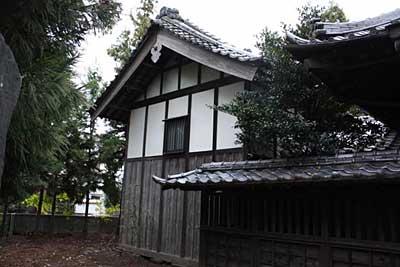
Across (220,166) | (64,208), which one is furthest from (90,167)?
(220,166)

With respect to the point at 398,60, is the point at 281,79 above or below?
above

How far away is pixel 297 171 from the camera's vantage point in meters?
4.82

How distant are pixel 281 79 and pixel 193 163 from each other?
3.74 meters

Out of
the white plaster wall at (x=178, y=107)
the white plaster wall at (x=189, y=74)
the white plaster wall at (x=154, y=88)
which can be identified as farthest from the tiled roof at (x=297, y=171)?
the white plaster wall at (x=154, y=88)

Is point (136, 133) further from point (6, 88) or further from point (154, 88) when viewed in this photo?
point (6, 88)

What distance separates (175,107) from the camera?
10312 millimetres

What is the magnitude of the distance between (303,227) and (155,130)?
262 inches

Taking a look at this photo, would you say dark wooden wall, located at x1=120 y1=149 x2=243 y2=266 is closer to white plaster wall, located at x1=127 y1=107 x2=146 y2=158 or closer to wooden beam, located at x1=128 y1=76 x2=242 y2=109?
white plaster wall, located at x1=127 y1=107 x2=146 y2=158

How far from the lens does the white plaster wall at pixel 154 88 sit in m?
11.1

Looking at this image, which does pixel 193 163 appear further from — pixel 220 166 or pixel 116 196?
pixel 116 196

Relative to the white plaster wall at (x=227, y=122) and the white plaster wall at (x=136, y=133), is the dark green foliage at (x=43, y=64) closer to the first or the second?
the white plaster wall at (x=227, y=122)

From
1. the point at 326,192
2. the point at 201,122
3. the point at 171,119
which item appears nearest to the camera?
the point at 326,192

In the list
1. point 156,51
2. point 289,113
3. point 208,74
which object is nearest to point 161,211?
point 208,74

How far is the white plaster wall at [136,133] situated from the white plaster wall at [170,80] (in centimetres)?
116
